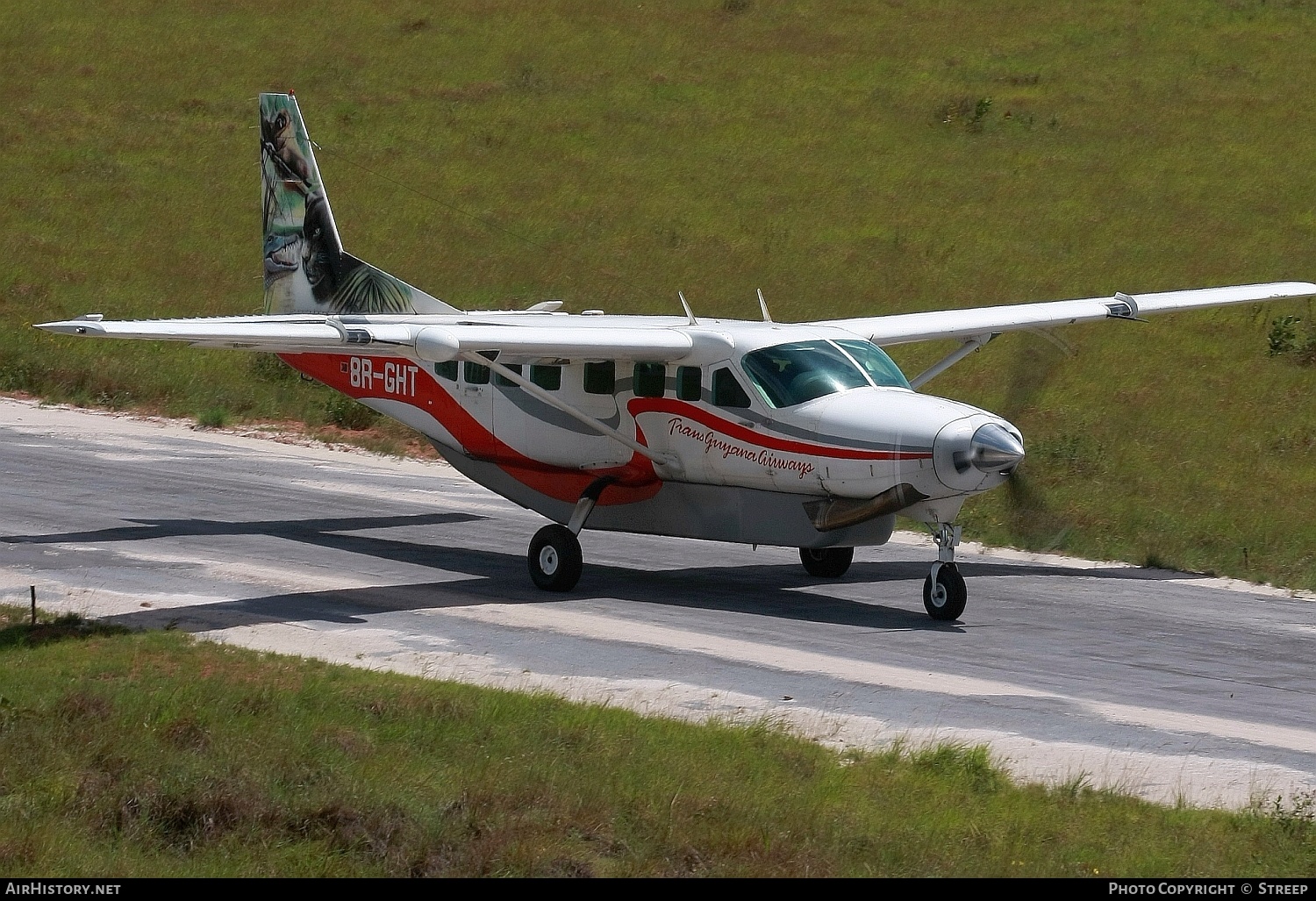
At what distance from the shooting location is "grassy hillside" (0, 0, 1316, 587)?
30438 millimetres

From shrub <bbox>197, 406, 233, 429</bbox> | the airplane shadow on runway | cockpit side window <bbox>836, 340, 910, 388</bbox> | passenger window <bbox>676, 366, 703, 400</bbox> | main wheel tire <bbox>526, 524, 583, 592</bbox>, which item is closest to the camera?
the airplane shadow on runway

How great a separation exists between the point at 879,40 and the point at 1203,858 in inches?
1904

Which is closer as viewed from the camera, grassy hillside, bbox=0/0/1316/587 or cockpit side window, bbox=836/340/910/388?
cockpit side window, bbox=836/340/910/388

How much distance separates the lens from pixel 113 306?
37031 mm

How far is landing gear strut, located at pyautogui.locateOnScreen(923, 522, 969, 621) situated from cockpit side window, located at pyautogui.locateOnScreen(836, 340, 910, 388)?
5.38 ft

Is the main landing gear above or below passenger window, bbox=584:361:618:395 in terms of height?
below

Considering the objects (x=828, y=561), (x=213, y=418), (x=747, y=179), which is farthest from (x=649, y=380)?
(x=747, y=179)

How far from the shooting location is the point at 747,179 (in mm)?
45781

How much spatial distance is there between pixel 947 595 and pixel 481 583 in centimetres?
533

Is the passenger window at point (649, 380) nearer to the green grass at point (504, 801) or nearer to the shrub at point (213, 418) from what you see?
the green grass at point (504, 801)

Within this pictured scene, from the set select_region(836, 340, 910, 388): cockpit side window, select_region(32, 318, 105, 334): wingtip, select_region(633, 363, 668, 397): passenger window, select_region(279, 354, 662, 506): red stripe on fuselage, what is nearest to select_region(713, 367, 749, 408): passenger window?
select_region(633, 363, 668, 397): passenger window

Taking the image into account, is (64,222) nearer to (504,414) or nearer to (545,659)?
(504,414)

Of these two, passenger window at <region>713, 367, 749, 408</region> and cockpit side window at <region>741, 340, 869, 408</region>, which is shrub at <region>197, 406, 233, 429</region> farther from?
cockpit side window at <region>741, 340, 869, 408</region>

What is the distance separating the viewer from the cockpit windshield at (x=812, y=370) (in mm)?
16562
